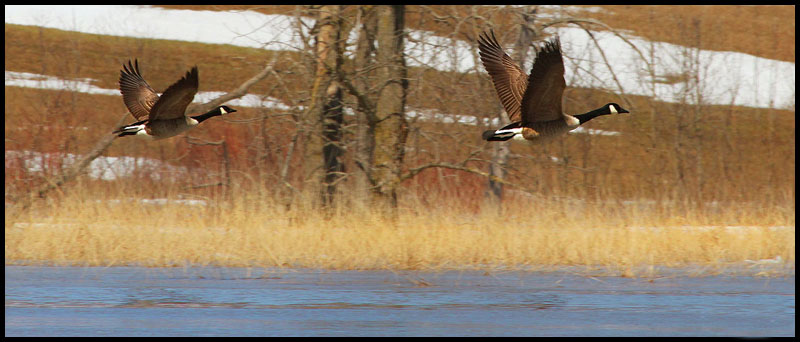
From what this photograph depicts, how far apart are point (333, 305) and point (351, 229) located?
350 centimetres

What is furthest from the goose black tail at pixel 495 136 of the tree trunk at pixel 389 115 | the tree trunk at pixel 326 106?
the tree trunk at pixel 389 115

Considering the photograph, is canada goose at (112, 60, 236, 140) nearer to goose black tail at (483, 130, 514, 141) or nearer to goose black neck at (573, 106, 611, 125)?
goose black tail at (483, 130, 514, 141)

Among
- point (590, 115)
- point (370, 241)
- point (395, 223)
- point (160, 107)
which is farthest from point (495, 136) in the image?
point (395, 223)

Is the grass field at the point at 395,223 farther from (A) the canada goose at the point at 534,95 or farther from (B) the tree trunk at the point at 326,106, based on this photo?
(A) the canada goose at the point at 534,95

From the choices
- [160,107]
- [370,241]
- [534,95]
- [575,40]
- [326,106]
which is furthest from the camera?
[575,40]

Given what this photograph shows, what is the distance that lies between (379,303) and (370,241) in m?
2.78

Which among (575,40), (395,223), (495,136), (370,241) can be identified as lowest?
(370,241)

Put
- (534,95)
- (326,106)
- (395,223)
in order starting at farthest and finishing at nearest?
(326,106) < (395,223) < (534,95)

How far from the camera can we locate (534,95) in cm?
833

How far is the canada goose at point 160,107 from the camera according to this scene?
8.19 metres

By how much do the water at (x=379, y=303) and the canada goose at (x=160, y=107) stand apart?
1.35 metres

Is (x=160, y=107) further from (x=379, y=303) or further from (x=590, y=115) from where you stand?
(x=590, y=115)

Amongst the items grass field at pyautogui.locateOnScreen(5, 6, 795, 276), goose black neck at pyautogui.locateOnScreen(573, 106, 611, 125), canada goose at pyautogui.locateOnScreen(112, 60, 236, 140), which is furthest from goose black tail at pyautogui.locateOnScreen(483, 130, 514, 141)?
canada goose at pyautogui.locateOnScreen(112, 60, 236, 140)

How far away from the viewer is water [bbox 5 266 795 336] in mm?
6250
